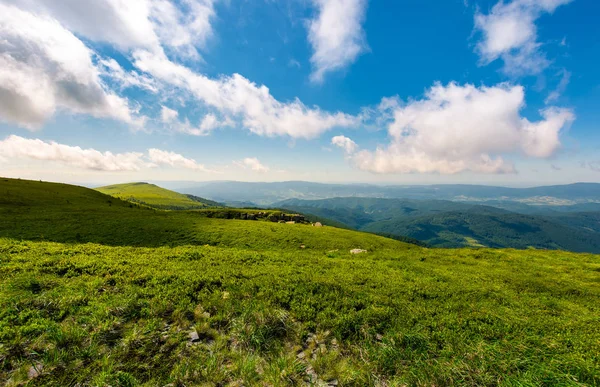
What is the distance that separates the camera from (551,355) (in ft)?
26.0

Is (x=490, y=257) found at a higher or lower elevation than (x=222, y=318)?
lower

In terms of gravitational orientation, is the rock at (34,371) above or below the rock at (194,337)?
above

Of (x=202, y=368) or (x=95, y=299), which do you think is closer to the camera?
(x=202, y=368)

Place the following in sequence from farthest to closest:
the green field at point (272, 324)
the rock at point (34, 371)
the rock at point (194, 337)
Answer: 1. the rock at point (194, 337)
2. the green field at point (272, 324)
3. the rock at point (34, 371)

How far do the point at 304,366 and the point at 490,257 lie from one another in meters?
28.2

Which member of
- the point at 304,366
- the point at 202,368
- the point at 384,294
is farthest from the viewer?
the point at 384,294

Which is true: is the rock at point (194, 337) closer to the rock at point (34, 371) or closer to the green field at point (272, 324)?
the green field at point (272, 324)

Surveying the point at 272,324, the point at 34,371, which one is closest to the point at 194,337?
the point at 272,324

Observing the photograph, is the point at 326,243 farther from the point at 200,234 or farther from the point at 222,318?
the point at 222,318

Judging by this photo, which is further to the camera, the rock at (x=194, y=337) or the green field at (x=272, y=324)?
the rock at (x=194, y=337)

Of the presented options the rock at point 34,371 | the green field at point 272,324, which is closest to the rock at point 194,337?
the green field at point 272,324

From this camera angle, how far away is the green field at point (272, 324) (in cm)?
661

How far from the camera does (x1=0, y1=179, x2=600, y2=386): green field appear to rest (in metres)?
6.61

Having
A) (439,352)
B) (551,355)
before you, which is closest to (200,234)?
(439,352)
